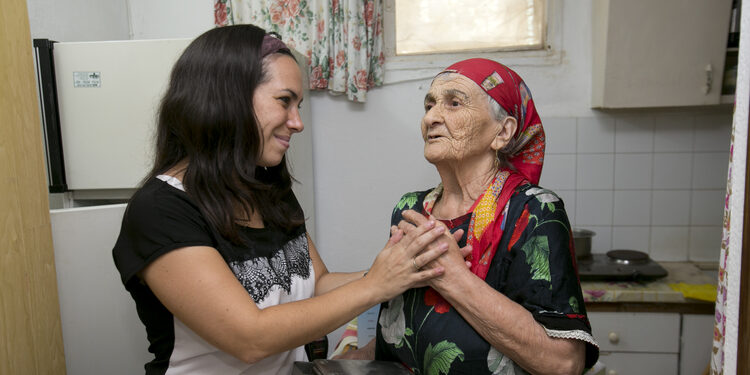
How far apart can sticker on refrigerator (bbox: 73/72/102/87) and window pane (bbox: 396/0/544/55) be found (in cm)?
149

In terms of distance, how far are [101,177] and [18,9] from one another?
77 cm

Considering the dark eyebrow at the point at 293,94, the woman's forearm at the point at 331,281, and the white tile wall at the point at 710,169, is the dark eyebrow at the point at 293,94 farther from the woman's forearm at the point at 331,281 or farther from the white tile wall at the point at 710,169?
the white tile wall at the point at 710,169

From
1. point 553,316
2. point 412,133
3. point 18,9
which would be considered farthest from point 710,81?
point 18,9

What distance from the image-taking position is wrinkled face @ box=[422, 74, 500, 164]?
1.21 meters

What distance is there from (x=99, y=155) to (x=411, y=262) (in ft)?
5.01

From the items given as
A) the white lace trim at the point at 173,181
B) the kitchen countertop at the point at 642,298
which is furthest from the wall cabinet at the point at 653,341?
the white lace trim at the point at 173,181

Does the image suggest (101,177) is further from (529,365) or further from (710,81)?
(710,81)

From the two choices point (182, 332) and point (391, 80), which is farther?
point (391, 80)

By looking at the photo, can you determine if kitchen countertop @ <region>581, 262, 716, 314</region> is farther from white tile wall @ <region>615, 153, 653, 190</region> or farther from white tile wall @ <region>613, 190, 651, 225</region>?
white tile wall @ <region>615, 153, 653, 190</region>

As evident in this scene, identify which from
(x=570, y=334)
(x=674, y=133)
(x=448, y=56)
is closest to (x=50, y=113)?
(x=448, y=56)

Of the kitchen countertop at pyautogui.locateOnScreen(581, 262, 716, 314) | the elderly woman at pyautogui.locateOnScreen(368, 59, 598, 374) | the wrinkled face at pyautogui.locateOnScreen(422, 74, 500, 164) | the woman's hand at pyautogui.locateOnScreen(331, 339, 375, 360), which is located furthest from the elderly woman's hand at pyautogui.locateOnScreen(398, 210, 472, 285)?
the kitchen countertop at pyautogui.locateOnScreen(581, 262, 716, 314)

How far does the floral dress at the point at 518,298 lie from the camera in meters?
1.01

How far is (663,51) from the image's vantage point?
2238 millimetres

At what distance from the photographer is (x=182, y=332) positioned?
3.75 feet
